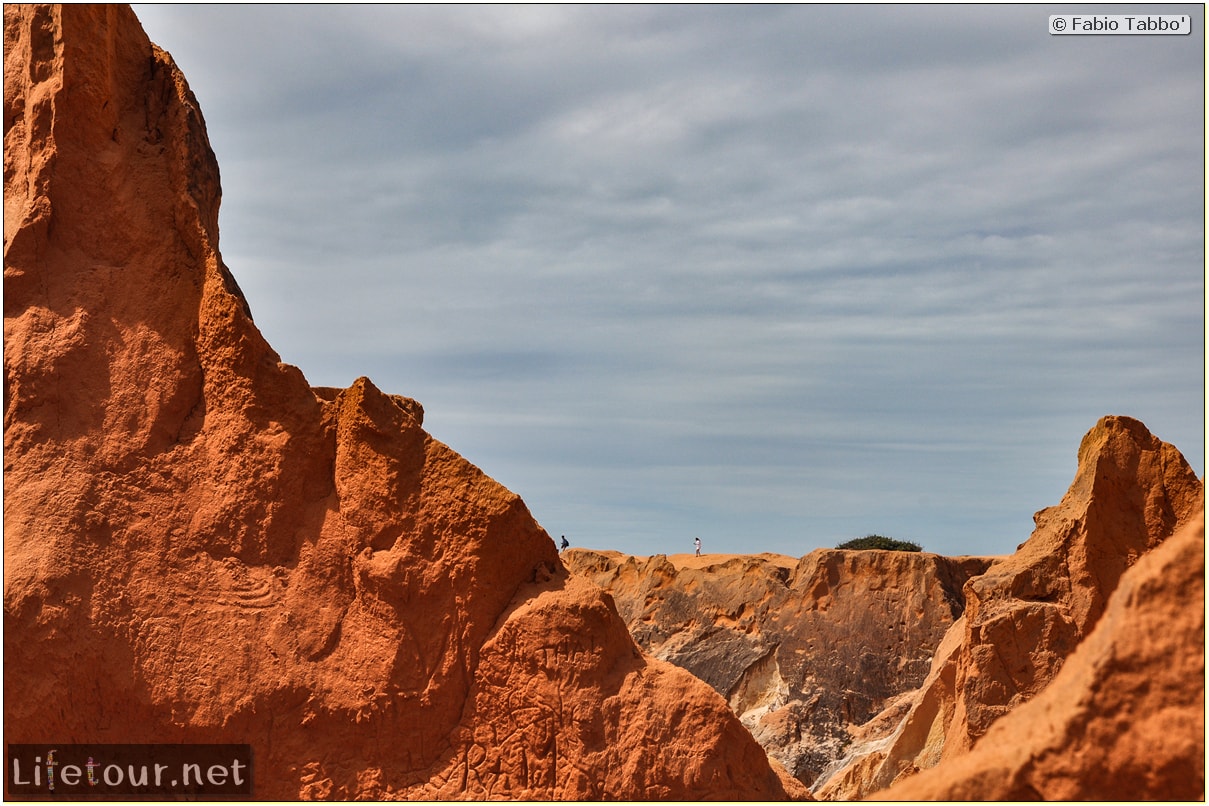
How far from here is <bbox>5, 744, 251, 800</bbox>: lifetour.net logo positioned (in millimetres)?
8859

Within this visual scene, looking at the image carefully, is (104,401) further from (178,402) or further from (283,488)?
(283,488)

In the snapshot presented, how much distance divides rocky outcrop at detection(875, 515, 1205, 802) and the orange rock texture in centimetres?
385

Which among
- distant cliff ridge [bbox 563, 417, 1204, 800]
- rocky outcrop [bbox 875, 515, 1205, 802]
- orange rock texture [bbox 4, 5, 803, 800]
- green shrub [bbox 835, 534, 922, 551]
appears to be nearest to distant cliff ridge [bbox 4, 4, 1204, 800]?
orange rock texture [bbox 4, 5, 803, 800]

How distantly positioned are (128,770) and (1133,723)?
274 inches

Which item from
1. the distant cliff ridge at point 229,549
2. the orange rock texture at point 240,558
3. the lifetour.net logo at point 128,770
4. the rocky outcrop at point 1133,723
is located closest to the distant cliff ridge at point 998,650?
the rocky outcrop at point 1133,723

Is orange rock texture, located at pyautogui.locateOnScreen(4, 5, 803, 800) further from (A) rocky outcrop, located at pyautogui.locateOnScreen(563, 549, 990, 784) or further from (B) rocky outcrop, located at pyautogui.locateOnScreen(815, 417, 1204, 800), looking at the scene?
(A) rocky outcrop, located at pyautogui.locateOnScreen(563, 549, 990, 784)

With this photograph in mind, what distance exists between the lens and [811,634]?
30.2m

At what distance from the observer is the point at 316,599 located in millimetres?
9188

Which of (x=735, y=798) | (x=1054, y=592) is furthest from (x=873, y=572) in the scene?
(x=735, y=798)

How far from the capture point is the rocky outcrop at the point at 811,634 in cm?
2805

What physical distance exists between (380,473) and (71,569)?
230 centimetres

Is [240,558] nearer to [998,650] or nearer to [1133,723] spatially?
[1133,723]

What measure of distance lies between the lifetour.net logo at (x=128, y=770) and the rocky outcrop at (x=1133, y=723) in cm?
562

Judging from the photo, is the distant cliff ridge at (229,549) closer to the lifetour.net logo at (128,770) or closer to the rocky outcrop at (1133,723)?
the lifetour.net logo at (128,770)
